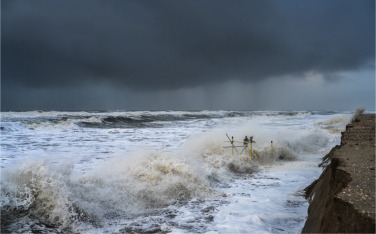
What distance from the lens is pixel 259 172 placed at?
996cm

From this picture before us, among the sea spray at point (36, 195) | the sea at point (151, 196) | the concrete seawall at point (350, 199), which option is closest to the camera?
the concrete seawall at point (350, 199)

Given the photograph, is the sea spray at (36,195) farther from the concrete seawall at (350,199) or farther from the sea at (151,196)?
the concrete seawall at (350,199)

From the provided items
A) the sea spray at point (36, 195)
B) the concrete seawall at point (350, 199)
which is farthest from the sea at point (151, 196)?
the concrete seawall at point (350, 199)

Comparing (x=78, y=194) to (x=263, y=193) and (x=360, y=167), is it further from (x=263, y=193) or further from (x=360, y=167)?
(x=360, y=167)

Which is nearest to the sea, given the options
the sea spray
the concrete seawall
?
the sea spray

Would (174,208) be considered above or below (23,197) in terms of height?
below

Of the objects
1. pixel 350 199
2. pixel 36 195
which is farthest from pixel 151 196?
pixel 350 199

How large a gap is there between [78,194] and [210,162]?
18.2 feet

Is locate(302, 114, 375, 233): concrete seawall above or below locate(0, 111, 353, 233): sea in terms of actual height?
above

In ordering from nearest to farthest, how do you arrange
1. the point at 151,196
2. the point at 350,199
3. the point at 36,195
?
the point at 350,199 → the point at 36,195 → the point at 151,196

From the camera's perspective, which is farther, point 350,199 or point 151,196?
point 151,196

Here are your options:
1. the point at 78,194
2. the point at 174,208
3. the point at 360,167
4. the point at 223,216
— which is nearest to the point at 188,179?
the point at 174,208

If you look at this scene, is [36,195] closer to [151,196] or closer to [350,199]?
[151,196]

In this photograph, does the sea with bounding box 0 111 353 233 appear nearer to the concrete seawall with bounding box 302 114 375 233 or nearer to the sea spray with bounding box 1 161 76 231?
the sea spray with bounding box 1 161 76 231
